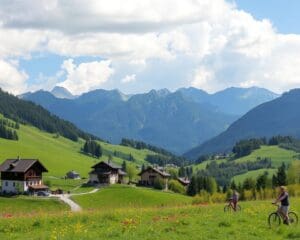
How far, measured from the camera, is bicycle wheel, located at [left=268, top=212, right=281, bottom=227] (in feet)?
99.2

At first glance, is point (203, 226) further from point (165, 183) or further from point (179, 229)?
point (165, 183)

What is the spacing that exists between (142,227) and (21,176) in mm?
115125

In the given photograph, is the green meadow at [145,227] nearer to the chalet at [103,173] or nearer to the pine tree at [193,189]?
the pine tree at [193,189]

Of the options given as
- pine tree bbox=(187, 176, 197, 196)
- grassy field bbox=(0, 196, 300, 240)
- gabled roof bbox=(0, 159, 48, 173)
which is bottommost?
grassy field bbox=(0, 196, 300, 240)

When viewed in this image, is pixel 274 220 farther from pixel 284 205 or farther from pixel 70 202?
pixel 70 202

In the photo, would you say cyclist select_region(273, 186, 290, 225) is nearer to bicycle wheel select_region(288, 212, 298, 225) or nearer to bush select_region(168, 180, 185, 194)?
bicycle wheel select_region(288, 212, 298, 225)

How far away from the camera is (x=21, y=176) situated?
140m

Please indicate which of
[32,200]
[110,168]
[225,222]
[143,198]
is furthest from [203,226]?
[110,168]

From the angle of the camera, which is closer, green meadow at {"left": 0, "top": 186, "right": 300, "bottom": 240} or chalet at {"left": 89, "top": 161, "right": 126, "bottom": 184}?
green meadow at {"left": 0, "top": 186, "right": 300, "bottom": 240}

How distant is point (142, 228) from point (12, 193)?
115 meters

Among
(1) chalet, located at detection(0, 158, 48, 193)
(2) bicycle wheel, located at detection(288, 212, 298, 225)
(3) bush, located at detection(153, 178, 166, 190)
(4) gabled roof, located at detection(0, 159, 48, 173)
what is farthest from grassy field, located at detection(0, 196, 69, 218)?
(2) bicycle wheel, located at detection(288, 212, 298, 225)

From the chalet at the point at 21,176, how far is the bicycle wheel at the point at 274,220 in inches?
4531

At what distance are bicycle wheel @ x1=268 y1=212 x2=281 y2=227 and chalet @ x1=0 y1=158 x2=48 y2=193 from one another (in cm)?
11508

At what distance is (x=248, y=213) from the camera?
1480 inches
